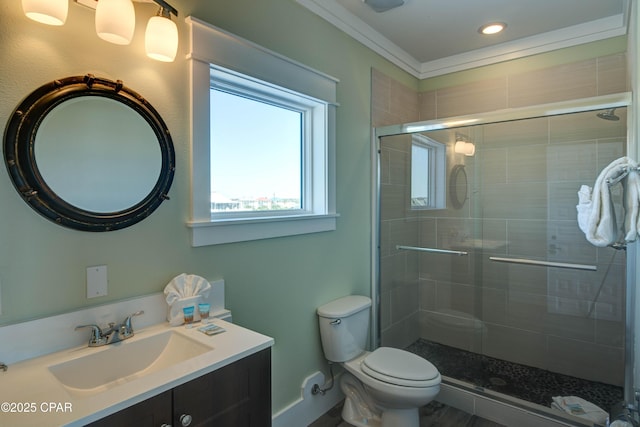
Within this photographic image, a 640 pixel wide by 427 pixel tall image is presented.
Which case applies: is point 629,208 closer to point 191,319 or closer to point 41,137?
point 191,319

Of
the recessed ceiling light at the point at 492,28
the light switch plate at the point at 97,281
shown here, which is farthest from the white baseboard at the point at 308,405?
the recessed ceiling light at the point at 492,28

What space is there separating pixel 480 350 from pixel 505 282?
1.74 feet

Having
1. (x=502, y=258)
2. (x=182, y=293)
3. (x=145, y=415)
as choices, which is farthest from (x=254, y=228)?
(x=502, y=258)

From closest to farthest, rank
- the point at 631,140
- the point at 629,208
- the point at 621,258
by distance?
the point at 629,208, the point at 631,140, the point at 621,258

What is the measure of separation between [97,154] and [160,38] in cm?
46

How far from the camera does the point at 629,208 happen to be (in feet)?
4.59

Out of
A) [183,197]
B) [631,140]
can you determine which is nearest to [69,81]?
[183,197]

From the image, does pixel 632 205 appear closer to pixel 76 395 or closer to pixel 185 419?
pixel 185 419

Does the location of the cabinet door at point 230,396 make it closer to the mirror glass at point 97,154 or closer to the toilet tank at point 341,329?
the mirror glass at point 97,154

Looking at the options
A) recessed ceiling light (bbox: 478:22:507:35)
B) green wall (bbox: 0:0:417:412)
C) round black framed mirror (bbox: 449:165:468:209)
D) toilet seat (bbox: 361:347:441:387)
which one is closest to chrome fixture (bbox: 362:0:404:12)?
green wall (bbox: 0:0:417:412)

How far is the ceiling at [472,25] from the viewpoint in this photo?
217 cm

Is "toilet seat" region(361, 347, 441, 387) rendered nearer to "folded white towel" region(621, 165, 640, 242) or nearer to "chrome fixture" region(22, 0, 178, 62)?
"folded white towel" region(621, 165, 640, 242)

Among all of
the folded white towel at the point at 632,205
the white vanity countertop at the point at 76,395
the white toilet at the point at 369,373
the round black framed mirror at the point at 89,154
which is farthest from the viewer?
the white toilet at the point at 369,373

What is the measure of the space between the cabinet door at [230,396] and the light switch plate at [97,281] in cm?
50
